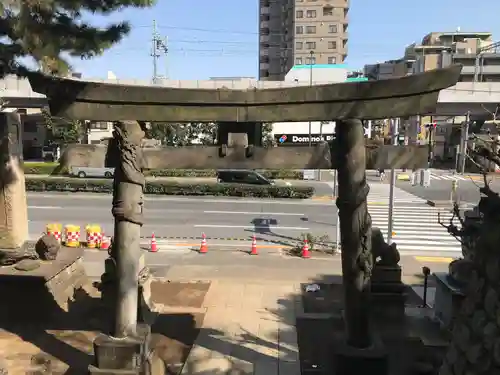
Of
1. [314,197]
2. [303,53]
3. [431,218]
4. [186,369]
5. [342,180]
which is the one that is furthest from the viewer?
[303,53]

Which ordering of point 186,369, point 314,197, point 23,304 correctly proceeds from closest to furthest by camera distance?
point 186,369, point 23,304, point 314,197

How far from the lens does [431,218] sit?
834 inches

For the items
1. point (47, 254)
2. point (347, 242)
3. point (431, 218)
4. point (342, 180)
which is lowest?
point (431, 218)

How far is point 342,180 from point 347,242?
83 cm

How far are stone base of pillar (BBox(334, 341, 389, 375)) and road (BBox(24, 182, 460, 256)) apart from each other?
9.87 metres

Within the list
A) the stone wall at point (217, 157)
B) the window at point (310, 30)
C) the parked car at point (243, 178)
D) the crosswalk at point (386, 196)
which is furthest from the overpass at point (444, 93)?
the window at point (310, 30)

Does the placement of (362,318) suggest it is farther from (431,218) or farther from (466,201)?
(466,201)

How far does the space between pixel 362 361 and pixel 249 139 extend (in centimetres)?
335

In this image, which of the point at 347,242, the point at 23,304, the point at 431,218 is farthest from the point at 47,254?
the point at 431,218

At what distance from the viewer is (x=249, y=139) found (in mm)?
5953

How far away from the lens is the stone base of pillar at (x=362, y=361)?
18.5ft

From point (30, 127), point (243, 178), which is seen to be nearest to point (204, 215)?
point (243, 178)

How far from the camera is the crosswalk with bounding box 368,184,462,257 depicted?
15.7m

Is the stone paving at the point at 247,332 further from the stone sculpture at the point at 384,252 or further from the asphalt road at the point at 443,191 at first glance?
the asphalt road at the point at 443,191
